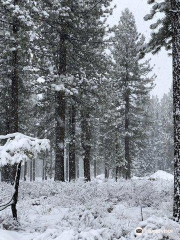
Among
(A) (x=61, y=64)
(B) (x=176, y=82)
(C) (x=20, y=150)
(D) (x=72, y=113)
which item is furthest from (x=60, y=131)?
(C) (x=20, y=150)

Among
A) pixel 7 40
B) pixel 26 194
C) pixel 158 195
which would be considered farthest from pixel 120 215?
pixel 7 40

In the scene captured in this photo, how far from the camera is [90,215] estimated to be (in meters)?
5.91

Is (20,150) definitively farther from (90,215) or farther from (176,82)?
(176,82)

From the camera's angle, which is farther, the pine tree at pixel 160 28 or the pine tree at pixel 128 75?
the pine tree at pixel 128 75

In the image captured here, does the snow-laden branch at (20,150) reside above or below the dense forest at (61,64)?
below

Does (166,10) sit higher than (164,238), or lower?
higher

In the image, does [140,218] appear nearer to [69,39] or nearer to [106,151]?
[69,39]

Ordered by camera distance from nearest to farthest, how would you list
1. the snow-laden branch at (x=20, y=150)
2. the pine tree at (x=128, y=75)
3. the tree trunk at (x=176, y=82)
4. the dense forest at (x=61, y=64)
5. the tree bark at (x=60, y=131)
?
the snow-laden branch at (x=20, y=150) < the tree trunk at (x=176, y=82) < the dense forest at (x=61, y=64) < the tree bark at (x=60, y=131) < the pine tree at (x=128, y=75)

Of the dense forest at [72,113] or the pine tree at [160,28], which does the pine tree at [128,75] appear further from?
the pine tree at [160,28]

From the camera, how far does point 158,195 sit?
8.52 metres

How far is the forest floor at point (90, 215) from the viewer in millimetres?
4713

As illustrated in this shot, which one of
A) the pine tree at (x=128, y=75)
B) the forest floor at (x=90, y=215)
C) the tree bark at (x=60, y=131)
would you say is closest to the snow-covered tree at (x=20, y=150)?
the forest floor at (x=90, y=215)

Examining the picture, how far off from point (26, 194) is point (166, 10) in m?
8.06

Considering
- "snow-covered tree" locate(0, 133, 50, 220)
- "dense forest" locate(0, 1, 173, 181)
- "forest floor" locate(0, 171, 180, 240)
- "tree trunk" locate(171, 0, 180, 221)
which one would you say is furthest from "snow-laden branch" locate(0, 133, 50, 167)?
"dense forest" locate(0, 1, 173, 181)
